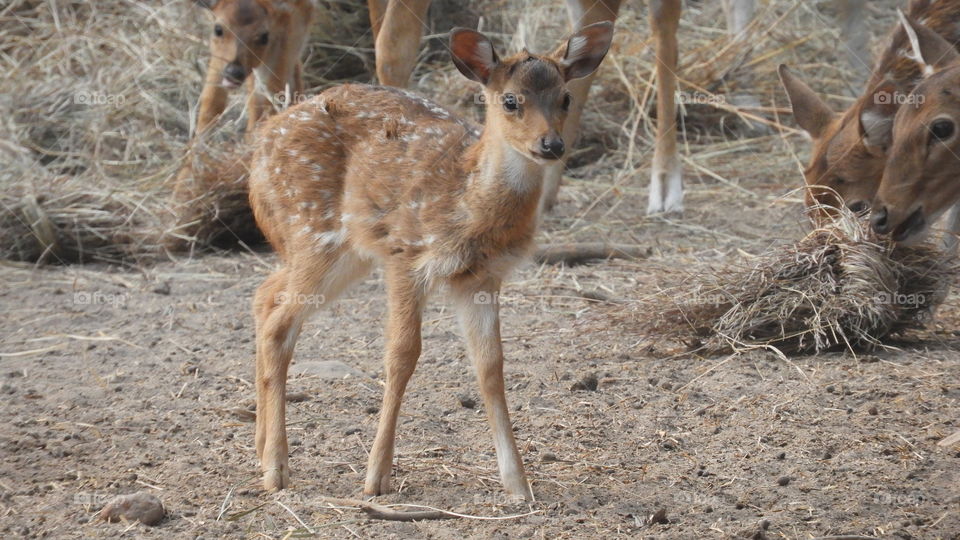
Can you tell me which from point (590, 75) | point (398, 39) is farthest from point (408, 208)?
point (590, 75)

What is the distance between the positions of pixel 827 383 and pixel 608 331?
130 cm

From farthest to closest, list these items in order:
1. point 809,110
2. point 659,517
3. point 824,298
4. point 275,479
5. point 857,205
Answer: point 809,110, point 857,205, point 824,298, point 275,479, point 659,517

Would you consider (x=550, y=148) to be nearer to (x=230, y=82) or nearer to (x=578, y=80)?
(x=578, y=80)

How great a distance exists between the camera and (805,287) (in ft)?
20.7

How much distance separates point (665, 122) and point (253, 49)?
305cm

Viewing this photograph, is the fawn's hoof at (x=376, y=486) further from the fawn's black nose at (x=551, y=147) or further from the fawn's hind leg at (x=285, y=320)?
the fawn's black nose at (x=551, y=147)

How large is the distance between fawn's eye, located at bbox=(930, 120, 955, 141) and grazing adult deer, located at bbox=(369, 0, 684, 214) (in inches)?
73.9

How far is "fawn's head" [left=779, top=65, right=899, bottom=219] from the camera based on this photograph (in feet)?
23.6

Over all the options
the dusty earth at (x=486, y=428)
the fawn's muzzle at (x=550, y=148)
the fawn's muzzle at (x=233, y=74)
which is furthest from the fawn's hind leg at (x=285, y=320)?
the fawn's muzzle at (x=233, y=74)

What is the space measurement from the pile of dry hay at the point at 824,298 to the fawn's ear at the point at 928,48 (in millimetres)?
936

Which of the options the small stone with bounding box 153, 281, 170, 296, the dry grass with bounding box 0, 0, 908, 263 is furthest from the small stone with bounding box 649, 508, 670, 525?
the dry grass with bounding box 0, 0, 908, 263

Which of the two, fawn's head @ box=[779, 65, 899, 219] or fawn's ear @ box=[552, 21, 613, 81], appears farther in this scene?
fawn's head @ box=[779, 65, 899, 219]

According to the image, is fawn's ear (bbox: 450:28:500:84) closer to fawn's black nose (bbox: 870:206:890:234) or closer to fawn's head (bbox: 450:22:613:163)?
fawn's head (bbox: 450:22:613:163)

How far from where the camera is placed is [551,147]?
4.46 meters
